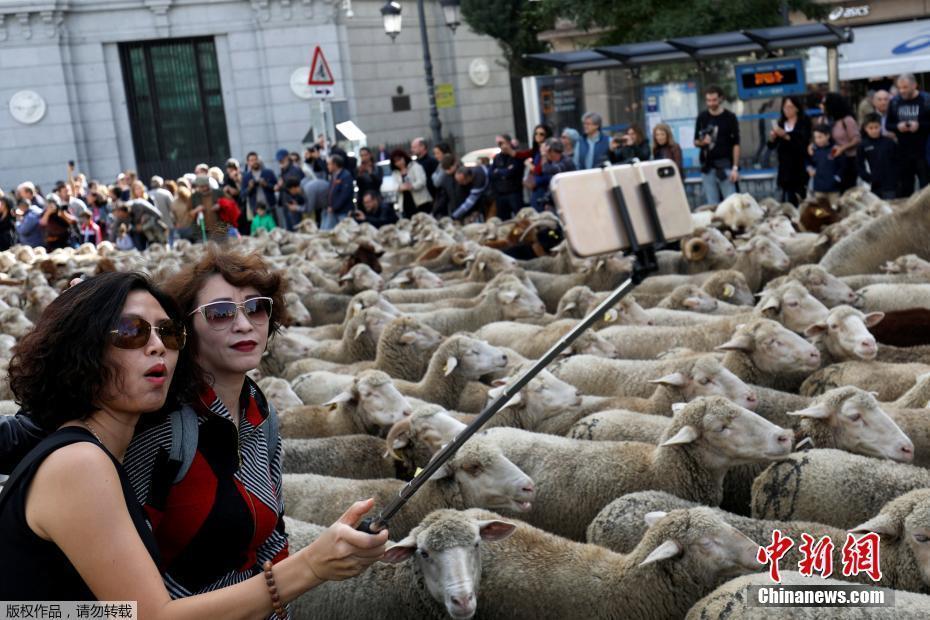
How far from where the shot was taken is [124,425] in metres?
2.38

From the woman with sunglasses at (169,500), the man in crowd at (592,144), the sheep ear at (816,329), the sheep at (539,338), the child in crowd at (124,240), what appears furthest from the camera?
the child in crowd at (124,240)

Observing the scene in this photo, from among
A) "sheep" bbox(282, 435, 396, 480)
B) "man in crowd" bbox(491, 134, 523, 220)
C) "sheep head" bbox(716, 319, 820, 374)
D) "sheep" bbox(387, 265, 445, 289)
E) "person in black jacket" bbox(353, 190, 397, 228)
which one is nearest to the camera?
"sheep" bbox(282, 435, 396, 480)

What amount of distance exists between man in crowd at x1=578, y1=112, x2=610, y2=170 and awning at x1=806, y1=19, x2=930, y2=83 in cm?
869

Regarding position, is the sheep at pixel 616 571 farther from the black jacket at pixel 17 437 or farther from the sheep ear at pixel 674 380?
the black jacket at pixel 17 437

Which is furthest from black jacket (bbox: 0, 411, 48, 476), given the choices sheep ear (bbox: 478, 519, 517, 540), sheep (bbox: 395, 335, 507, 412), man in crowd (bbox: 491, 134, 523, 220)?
man in crowd (bbox: 491, 134, 523, 220)

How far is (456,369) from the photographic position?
7.02 m

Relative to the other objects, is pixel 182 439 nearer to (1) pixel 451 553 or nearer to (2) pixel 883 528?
(1) pixel 451 553

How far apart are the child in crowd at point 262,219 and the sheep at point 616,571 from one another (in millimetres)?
14874

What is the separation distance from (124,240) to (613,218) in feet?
56.8

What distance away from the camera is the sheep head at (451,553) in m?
3.87

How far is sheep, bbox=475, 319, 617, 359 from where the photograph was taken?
24.6ft

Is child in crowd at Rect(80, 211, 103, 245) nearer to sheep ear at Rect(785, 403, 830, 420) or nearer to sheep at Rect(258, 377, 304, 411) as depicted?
sheep at Rect(258, 377, 304, 411)
